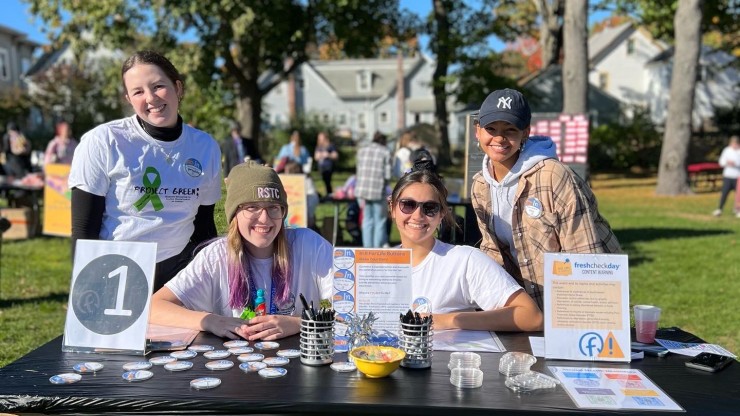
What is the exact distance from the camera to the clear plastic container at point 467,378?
1812 mm

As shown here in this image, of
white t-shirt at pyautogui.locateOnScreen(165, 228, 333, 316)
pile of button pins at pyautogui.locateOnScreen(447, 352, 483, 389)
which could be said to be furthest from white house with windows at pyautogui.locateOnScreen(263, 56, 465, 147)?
pile of button pins at pyautogui.locateOnScreen(447, 352, 483, 389)

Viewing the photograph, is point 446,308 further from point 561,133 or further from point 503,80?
point 503,80

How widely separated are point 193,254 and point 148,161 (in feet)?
1.57

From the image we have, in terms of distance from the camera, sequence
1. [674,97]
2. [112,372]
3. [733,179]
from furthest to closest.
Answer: [674,97] → [733,179] → [112,372]

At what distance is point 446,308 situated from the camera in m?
2.47

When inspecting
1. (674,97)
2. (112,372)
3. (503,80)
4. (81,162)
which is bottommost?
(112,372)

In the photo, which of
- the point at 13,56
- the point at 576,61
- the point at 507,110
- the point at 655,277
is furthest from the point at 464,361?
the point at 13,56

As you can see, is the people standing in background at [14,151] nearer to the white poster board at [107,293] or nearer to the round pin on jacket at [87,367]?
the white poster board at [107,293]

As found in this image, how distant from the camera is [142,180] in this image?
2670 millimetres

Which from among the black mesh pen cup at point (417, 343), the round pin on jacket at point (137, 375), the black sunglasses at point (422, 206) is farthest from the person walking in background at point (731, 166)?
the round pin on jacket at point (137, 375)

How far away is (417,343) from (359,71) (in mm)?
50358

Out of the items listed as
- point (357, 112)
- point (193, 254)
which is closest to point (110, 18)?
point (193, 254)

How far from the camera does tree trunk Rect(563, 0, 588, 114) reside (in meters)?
14.9

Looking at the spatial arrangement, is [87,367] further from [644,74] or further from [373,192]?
[644,74]
